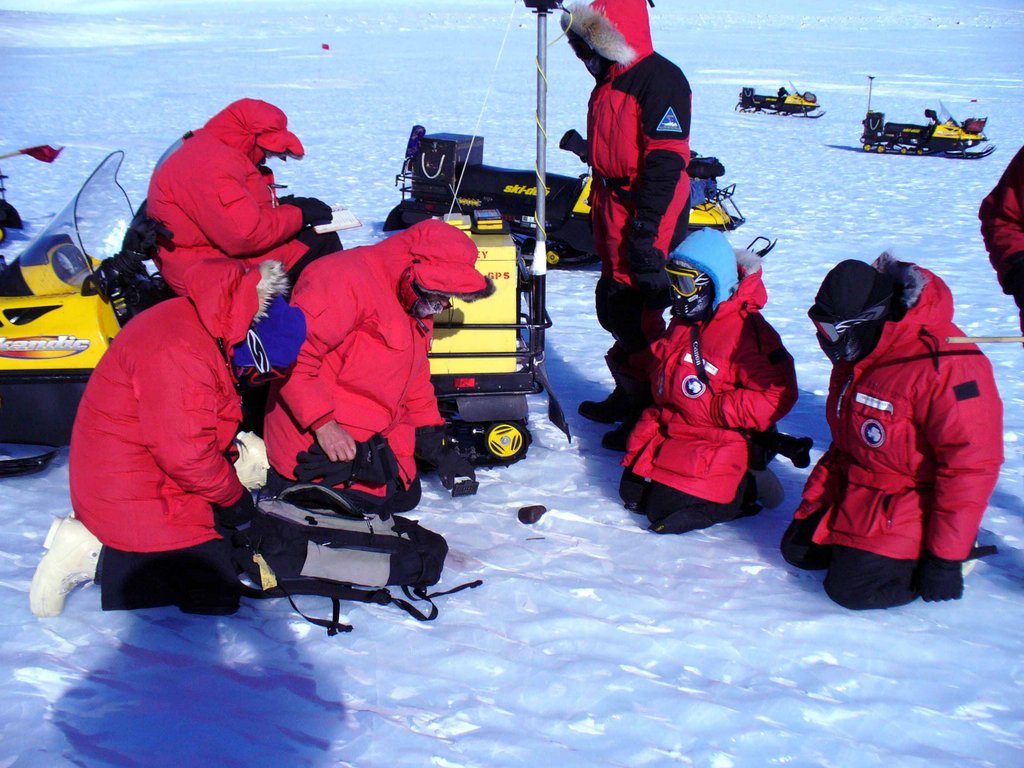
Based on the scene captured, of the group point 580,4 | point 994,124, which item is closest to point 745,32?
point 994,124

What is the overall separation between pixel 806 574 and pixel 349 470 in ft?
5.23

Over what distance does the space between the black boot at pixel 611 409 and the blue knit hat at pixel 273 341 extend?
194 cm

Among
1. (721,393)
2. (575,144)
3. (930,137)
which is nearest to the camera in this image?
(721,393)

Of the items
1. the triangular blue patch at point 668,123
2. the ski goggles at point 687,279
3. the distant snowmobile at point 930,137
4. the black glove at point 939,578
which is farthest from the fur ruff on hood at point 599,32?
the distant snowmobile at point 930,137

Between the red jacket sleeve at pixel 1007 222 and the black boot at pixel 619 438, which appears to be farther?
the black boot at pixel 619 438

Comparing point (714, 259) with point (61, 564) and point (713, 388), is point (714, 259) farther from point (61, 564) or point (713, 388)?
point (61, 564)

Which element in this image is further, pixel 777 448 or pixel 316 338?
pixel 777 448

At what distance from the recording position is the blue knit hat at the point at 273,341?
8.33ft

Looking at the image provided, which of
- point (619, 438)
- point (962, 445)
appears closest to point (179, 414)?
point (619, 438)

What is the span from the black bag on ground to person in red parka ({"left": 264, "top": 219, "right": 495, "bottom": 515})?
19 cm

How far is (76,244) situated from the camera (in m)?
3.55

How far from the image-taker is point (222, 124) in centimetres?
359

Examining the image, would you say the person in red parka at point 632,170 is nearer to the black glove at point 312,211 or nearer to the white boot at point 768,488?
the white boot at point 768,488

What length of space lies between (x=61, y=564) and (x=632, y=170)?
2616 mm
